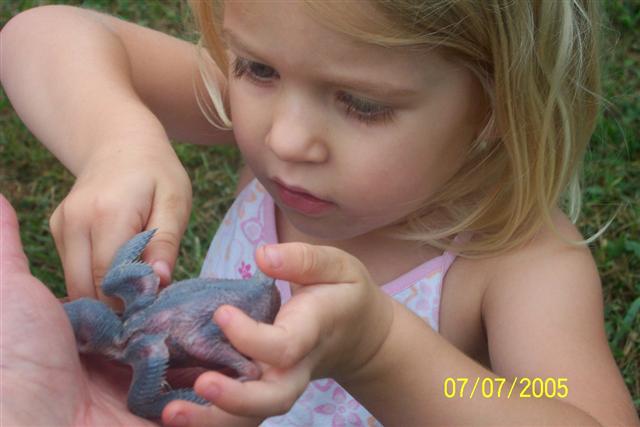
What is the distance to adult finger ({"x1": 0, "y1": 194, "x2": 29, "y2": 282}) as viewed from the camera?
1265mm

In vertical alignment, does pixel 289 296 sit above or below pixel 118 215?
below

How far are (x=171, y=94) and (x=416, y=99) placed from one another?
923mm

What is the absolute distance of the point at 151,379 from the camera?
1155 mm

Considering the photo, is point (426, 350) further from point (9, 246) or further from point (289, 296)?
point (9, 246)

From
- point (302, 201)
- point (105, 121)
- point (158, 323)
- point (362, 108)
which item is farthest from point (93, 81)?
point (158, 323)

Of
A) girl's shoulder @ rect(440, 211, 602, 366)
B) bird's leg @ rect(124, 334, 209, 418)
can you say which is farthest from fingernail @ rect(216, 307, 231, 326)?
girl's shoulder @ rect(440, 211, 602, 366)

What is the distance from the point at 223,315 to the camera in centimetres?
107

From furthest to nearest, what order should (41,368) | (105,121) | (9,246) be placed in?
(105,121), (9,246), (41,368)

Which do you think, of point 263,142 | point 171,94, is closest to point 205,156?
point 171,94

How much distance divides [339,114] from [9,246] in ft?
1.88

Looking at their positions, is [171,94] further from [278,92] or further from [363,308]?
[363,308]

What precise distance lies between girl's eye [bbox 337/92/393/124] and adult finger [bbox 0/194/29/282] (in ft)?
1.85

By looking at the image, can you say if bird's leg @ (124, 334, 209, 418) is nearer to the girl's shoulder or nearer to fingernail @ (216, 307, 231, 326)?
fingernail @ (216, 307, 231, 326)

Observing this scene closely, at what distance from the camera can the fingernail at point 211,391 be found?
1.02 metres
